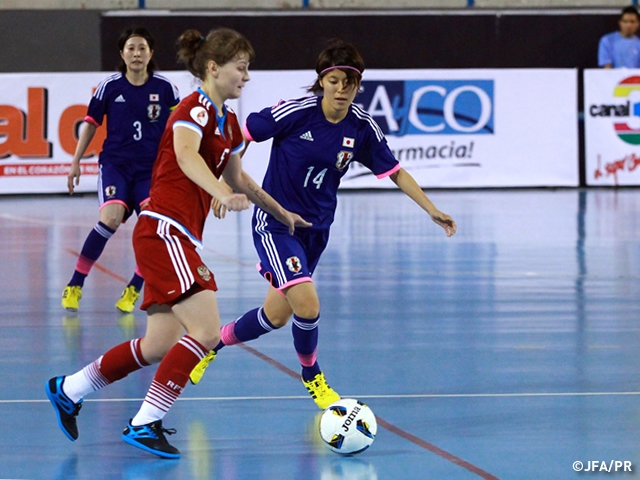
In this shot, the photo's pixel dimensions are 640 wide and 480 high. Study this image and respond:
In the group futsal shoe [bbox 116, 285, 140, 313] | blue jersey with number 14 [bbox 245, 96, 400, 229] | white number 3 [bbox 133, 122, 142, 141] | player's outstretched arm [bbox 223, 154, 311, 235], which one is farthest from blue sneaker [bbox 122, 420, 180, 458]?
white number 3 [bbox 133, 122, 142, 141]

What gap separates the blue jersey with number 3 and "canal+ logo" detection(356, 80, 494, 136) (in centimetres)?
838

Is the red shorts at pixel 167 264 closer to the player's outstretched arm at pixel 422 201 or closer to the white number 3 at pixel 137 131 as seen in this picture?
the player's outstretched arm at pixel 422 201

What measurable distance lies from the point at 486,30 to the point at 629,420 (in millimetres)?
14040

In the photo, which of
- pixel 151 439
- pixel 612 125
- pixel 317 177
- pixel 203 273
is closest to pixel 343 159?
pixel 317 177

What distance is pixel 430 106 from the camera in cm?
1605

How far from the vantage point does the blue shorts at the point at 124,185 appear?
25.1 ft

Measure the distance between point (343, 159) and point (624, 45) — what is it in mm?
12481

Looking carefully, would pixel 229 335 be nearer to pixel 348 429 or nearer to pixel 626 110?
pixel 348 429

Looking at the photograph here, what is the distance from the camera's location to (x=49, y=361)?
234 inches

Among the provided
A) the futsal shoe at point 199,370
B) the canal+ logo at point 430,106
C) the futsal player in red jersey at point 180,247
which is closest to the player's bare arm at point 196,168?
the futsal player in red jersey at point 180,247

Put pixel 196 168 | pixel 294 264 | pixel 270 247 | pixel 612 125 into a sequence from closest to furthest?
1. pixel 196 168
2. pixel 294 264
3. pixel 270 247
4. pixel 612 125

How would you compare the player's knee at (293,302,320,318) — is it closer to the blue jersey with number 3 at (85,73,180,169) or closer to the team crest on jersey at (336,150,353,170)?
the team crest on jersey at (336,150,353,170)

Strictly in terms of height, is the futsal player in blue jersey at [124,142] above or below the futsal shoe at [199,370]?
above

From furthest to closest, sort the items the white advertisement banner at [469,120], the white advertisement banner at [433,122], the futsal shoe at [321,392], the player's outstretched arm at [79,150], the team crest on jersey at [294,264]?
the white advertisement banner at [469,120] → the white advertisement banner at [433,122] → the player's outstretched arm at [79,150] → the team crest on jersey at [294,264] → the futsal shoe at [321,392]
